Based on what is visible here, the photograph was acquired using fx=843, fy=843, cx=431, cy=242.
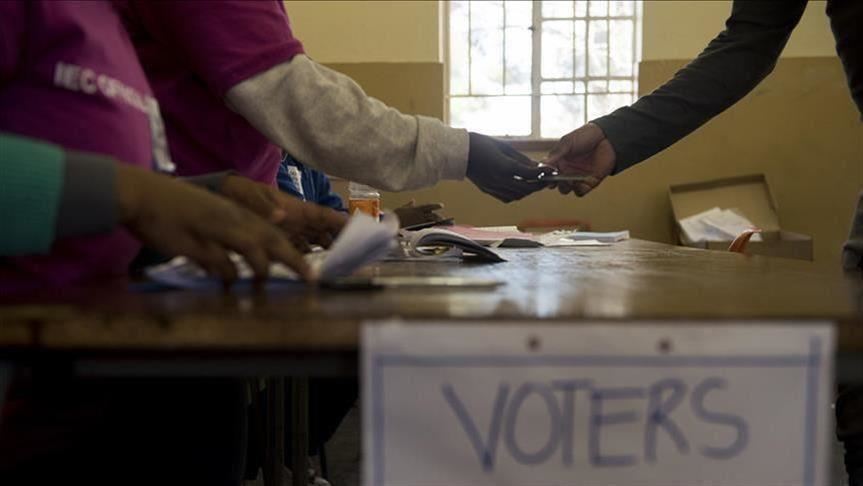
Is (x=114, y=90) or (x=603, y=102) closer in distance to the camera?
(x=114, y=90)

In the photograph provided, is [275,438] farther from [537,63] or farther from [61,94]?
[537,63]

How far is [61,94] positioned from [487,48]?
418cm

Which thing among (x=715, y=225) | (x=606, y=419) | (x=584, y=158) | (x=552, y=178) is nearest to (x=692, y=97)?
(x=584, y=158)

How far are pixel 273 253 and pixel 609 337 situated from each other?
0.28m

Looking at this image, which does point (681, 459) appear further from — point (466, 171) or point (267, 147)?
point (267, 147)

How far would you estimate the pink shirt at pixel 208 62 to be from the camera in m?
0.90

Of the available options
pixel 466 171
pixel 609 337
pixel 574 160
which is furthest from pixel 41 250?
pixel 574 160

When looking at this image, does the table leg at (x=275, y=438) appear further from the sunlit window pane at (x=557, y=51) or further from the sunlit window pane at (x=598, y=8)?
the sunlit window pane at (x=598, y=8)

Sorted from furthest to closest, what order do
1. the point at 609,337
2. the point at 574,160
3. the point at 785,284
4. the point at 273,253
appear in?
the point at 574,160
the point at 785,284
the point at 273,253
the point at 609,337

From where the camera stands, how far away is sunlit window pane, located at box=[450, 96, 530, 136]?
475cm

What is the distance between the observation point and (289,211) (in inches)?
41.4

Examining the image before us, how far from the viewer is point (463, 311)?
0.60m

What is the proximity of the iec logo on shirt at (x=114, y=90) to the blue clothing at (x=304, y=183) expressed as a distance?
107 cm

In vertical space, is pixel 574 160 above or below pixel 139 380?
above
